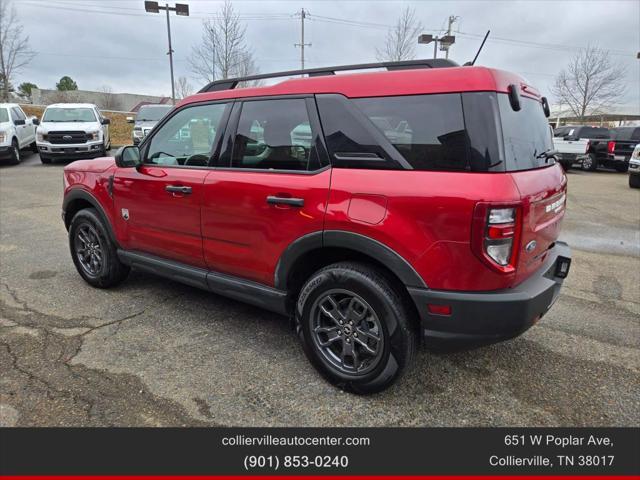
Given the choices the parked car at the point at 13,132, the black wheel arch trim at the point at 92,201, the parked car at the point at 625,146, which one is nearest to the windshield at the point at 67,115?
the parked car at the point at 13,132

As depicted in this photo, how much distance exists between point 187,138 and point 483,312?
251 centimetres

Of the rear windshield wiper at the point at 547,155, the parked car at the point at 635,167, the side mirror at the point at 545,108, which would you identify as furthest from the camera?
the parked car at the point at 635,167

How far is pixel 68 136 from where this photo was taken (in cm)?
1341

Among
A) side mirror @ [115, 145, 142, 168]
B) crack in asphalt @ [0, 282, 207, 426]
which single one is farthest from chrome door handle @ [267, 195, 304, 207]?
side mirror @ [115, 145, 142, 168]

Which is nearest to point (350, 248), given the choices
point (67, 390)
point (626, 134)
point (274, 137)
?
point (274, 137)

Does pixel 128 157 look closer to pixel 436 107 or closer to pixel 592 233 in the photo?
pixel 436 107

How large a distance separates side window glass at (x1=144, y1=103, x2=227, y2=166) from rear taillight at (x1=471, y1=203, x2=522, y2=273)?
199 centimetres

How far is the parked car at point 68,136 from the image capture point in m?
13.4

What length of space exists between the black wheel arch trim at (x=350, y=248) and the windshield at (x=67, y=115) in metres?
14.1

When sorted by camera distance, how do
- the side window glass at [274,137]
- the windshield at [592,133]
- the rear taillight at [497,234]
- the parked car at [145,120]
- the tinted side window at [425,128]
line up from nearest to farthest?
the rear taillight at [497,234], the tinted side window at [425,128], the side window glass at [274,137], the parked car at [145,120], the windshield at [592,133]

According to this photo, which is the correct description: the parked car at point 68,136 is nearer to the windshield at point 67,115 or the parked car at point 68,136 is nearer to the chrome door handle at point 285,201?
the windshield at point 67,115

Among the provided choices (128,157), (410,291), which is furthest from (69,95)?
(410,291)

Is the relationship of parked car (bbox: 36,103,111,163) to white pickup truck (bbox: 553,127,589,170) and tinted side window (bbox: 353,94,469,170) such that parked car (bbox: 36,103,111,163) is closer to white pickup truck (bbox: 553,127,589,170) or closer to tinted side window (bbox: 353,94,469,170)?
tinted side window (bbox: 353,94,469,170)

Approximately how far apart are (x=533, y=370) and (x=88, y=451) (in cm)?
270
